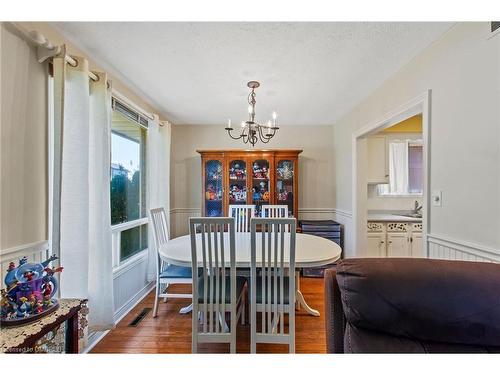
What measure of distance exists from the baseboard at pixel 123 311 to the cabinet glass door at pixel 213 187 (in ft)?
4.30

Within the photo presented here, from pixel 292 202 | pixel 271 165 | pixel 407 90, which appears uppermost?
pixel 407 90

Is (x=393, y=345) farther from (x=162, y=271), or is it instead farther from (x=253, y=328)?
(x=162, y=271)

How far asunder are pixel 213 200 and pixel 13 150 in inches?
98.8

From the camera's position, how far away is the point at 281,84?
235cm

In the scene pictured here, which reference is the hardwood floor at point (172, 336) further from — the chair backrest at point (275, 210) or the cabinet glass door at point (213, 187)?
the cabinet glass door at point (213, 187)

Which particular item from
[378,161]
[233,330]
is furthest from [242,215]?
[378,161]

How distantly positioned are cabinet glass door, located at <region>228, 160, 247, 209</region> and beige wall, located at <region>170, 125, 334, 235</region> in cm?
44

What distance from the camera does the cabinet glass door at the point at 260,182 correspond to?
3621 mm

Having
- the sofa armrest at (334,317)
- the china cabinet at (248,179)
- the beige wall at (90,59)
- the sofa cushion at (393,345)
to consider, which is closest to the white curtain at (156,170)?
the beige wall at (90,59)

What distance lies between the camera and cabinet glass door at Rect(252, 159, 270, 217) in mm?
3621
